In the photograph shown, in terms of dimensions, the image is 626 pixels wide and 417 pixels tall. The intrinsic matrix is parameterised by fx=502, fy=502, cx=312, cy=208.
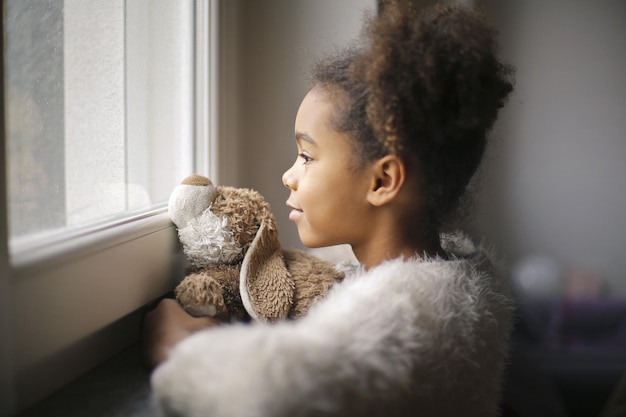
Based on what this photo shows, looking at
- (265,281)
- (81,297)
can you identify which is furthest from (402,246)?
(81,297)

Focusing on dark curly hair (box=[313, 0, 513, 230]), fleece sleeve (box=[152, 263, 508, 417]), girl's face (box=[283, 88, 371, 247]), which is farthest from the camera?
girl's face (box=[283, 88, 371, 247])

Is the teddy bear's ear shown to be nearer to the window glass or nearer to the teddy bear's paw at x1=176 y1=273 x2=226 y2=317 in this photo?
the teddy bear's paw at x1=176 y1=273 x2=226 y2=317

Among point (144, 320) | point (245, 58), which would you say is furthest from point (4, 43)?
point (245, 58)

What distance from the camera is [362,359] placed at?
44 centimetres

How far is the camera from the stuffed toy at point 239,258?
0.72 meters

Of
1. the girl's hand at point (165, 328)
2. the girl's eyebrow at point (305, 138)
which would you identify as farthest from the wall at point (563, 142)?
the girl's hand at point (165, 328)

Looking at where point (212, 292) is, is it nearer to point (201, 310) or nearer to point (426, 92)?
point (201, 310)

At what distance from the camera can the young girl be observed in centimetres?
41

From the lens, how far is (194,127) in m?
0.99

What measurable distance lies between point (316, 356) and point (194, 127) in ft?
2.25

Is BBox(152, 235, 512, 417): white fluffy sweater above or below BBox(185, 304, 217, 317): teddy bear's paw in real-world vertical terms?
above

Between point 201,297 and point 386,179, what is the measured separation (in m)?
0.30

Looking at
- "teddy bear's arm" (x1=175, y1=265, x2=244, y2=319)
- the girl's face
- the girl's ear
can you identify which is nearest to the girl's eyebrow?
the girl's face

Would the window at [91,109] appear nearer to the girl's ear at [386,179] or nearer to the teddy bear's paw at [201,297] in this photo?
the teddy bear's paw at [201,297]
